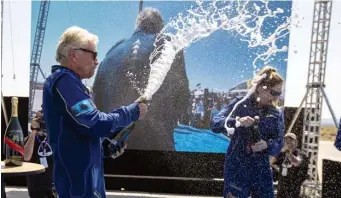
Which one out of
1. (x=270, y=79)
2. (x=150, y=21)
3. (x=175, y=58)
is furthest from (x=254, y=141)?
(x=150, y=21)

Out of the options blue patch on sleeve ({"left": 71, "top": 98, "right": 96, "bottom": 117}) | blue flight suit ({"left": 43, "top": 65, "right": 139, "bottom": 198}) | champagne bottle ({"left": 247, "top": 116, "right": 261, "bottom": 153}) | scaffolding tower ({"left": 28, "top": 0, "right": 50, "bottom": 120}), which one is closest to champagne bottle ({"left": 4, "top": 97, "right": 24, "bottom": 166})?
blue flight suit ({"left": 43, "top": 65, "right": 139, "bottom": 198})

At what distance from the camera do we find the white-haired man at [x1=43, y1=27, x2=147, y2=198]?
1504mm

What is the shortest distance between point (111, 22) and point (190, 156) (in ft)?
5.59

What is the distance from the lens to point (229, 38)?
143 inches

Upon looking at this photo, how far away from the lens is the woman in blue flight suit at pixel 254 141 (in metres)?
2.57

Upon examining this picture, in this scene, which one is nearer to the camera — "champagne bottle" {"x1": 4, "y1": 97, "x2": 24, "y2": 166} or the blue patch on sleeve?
the blue patch on sleeve

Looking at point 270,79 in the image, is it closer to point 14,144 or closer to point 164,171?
point 164,171

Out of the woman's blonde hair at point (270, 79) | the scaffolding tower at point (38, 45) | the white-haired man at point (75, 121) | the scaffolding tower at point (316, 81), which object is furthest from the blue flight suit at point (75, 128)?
the scaffolding tower at point (38, 45)

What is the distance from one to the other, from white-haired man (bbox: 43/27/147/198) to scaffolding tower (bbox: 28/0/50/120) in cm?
223

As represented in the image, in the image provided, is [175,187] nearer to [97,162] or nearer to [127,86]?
[127,86]

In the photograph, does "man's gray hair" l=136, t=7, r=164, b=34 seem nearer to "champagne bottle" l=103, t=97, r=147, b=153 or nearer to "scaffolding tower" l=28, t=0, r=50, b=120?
"scaffolding tower" l=28, t=0, r=50, b=120

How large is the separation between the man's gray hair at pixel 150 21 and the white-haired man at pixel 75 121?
2.06 m

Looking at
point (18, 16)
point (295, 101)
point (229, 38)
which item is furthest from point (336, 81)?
point (18, 16)

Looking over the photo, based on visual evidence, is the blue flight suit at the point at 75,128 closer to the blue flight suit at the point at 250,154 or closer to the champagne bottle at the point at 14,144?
the champagne bottle at the point at 14,144
